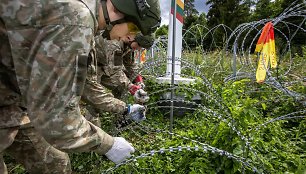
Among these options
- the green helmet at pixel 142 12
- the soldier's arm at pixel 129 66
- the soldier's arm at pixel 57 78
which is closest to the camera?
the soldier's arm at pixel 57 78

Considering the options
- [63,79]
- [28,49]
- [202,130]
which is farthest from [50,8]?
[202,130]

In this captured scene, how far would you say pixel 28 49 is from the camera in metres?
1.32

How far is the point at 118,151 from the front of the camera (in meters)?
1.85

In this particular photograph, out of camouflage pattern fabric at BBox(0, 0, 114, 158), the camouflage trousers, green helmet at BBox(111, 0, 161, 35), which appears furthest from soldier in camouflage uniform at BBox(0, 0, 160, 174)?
the camouflage trousers

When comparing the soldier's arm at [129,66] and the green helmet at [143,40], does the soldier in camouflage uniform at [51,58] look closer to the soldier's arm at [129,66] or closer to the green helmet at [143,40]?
the green helmet at [143,40]

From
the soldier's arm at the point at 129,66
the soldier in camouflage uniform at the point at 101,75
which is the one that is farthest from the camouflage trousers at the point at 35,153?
the soldier's arm at the point at 129,66

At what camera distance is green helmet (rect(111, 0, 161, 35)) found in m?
1.67

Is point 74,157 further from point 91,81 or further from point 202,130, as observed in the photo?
point 202,130

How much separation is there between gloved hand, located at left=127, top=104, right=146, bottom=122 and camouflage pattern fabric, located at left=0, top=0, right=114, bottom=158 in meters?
1.77

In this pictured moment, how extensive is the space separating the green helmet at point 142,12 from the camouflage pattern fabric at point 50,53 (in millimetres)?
294

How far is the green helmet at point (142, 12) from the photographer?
5.48 ft

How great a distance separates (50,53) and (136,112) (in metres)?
1.98

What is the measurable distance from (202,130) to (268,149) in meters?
0.71

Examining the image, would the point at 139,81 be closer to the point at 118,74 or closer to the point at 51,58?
the point at 118,74
